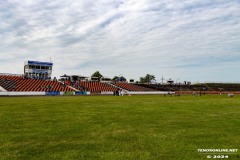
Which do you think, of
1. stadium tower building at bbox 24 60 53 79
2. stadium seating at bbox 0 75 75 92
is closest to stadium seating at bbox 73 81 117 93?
stadium seating at bbox 0 75 75 92

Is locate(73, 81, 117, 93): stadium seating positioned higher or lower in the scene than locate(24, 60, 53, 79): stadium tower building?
lower

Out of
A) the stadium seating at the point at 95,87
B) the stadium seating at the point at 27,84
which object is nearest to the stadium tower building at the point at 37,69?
the stadium seating at the point at 27,84

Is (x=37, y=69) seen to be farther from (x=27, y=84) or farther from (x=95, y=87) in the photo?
(x=95, y=87)

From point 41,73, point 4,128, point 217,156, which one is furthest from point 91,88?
point 217,156

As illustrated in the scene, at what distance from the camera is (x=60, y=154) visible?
8859 mm

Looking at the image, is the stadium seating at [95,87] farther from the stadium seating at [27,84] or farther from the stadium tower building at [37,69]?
the stadium tower building at [37,69]

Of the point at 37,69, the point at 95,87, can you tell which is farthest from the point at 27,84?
the point at 95,87

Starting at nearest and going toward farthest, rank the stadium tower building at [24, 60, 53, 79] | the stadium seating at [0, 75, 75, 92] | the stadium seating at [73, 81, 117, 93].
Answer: the stadium seating at [0, 75, 75, 92] → the stadium seating at [73, 81, 117, 93] → the stadium tower building at [24, 60, 53, 79]

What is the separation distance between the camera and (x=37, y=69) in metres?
102

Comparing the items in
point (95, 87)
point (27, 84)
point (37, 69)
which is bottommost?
point (95, 87)

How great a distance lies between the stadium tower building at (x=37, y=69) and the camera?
99750 millimetres

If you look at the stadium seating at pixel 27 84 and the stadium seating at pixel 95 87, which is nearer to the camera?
the stadium seating at pixel 27 84

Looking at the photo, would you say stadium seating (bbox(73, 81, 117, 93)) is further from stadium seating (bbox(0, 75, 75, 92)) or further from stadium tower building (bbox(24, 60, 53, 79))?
stadium tower building (bbox(24, 60, 53, 79))

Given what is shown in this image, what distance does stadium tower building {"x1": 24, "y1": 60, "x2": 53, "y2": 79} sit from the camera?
99.8 metres
